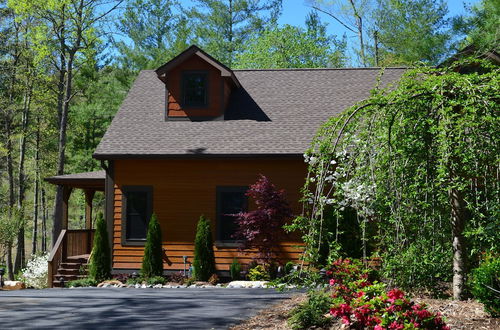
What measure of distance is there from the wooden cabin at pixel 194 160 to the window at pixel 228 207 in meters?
0.03

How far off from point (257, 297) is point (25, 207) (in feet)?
75.7

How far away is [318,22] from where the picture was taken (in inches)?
1549

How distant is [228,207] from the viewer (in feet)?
58.4

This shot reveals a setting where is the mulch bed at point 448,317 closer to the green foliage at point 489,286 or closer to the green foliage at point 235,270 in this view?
the green foliage at point 489,286

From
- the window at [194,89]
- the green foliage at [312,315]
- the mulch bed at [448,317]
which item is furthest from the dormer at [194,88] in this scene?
the green foliage at [312,315]

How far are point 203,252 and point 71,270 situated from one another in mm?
4115

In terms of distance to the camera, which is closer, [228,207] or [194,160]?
[228,207]

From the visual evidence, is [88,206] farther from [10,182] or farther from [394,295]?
[394,295]

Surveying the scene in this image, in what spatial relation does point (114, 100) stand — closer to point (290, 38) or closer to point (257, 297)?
point (290, 38)

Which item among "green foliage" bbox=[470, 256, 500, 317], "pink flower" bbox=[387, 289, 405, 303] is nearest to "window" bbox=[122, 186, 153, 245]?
"green foliage" bbox=[470, 256, 500, 317]

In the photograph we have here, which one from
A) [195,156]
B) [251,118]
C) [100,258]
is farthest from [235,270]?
[251,118]

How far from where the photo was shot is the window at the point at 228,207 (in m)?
17.7

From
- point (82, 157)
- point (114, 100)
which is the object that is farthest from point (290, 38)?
point (82, 157)

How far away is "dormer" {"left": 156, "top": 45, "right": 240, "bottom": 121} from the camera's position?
62.7ft
